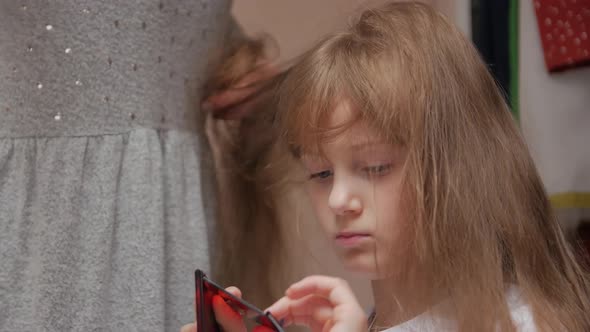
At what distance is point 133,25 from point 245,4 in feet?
1.13

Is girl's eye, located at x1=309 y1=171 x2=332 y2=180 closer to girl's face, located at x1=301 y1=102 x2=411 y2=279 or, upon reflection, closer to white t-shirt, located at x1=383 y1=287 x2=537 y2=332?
girl's face, located at x1=301 y1=102 x2=411 y2=279

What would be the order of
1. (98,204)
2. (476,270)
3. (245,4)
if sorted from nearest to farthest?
(476,270) → (98,204) → (245,4)

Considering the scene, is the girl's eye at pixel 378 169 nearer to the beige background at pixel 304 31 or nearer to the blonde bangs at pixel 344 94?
the blonde bangs at pixel 344 94

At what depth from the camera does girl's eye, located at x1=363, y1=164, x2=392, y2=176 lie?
684 mm

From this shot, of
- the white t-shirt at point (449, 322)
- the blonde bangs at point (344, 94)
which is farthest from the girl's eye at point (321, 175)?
the white t-shirt at point (449, 322)

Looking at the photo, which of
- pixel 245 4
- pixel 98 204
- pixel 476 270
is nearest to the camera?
pixel 476 270

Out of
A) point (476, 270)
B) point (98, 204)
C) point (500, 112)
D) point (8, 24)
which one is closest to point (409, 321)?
point (476, 270)

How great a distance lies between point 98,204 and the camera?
2.57ft

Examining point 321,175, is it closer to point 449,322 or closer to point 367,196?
point 367,196

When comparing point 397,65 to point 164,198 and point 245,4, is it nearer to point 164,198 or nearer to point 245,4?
point 164,198

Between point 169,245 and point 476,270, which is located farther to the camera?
point 169,245

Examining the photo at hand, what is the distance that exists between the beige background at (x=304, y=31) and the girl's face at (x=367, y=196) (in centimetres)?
21

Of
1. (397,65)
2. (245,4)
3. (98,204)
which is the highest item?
(245,4)

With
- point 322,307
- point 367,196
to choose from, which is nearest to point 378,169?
point 367,196
